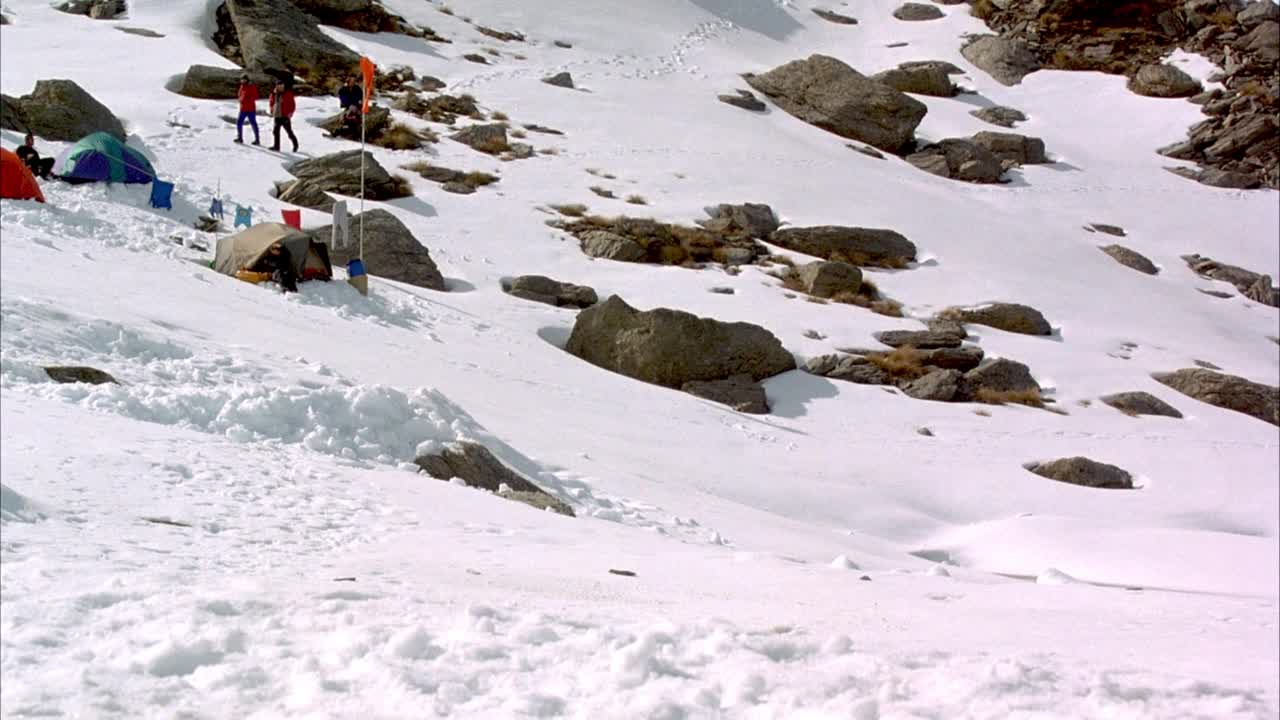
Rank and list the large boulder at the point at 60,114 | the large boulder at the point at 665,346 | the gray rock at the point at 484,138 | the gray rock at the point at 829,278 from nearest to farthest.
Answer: the large boulder at the point at 665,346 < the large boulder at the point at 60,114 < the gray rock at the point at 829,278 < the gray rock at the point at 484,138

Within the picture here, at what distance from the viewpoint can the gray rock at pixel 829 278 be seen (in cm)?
2142

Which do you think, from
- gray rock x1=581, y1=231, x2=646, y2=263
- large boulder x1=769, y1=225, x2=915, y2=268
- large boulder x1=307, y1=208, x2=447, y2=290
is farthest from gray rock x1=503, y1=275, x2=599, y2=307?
large boulder x1=769, y1=225, x2=915, y2=268

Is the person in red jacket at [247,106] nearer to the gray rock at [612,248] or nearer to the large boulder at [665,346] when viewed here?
the gray rock at [612,248]

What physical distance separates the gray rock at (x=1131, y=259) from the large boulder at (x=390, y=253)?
64.0 ft

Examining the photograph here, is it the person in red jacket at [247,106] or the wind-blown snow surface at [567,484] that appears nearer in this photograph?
the wind-blown snow surface at [567,484]

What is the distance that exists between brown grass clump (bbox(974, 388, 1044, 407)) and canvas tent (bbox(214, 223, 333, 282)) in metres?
11.0

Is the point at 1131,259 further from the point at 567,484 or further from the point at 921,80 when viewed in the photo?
→ the point at 567,484

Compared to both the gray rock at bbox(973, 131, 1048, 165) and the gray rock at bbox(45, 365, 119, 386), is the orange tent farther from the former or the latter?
the gray rock at bbox(973, 131, 1048, 165)

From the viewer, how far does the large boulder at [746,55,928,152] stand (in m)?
34.9

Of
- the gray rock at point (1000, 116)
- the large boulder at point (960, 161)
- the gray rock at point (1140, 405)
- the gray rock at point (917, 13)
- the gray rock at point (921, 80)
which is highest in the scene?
the gray rock at point (917, 13)

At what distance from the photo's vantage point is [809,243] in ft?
80.0

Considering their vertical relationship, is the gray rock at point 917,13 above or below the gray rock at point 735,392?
above

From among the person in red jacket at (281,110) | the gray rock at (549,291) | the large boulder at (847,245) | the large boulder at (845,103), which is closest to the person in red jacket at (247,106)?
the person in red jacket at (281,110)

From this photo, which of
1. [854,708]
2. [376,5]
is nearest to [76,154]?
[854,708]
